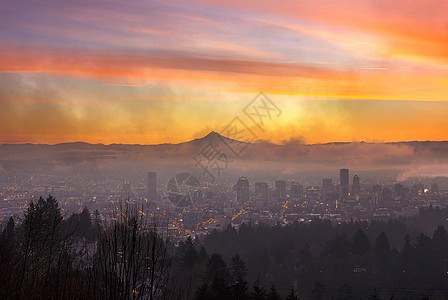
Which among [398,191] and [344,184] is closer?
[398,191]

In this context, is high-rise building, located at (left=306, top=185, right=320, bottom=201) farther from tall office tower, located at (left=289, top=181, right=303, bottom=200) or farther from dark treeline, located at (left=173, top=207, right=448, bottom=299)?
dark treeline, located at (left=173, top=207, right=448, bottom=299)

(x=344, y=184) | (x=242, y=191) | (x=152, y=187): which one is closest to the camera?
(x=152, y=187)

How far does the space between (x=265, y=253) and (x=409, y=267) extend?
29.1ft

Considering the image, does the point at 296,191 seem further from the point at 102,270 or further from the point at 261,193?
the point at 102,270

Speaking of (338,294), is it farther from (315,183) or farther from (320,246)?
(315,183)

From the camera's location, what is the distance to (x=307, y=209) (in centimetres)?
5825

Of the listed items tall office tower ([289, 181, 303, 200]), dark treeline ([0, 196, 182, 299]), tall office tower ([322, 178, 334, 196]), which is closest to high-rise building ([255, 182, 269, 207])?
tall office tower ([289, 181, 303, 200])

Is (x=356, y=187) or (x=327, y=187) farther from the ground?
(x=327, y=187)

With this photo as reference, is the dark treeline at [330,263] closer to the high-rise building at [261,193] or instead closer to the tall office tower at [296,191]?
the high-rise building at [261,193]

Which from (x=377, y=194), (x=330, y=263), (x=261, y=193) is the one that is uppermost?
(x=261, y=193)

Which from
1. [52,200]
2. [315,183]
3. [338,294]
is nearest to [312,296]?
[338,294]

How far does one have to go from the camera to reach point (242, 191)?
61812mm

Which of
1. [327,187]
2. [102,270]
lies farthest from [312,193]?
[102,270]

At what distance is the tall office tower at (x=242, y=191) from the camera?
5998cm
